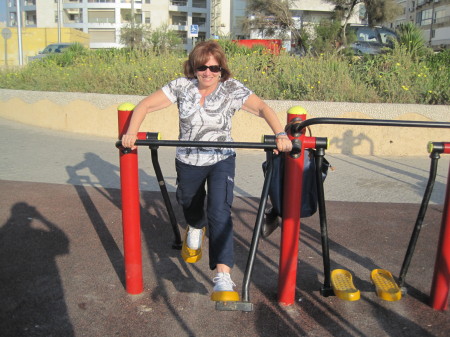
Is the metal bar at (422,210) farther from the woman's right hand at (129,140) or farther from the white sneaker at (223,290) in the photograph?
the woman's right hand at (129,140)

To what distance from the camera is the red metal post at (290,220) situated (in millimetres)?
3045

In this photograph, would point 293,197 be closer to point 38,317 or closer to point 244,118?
point 38,317

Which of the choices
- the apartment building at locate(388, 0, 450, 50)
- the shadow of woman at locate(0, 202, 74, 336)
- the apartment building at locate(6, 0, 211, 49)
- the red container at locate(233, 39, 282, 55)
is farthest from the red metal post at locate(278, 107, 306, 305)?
the apartment building at locate(6, 0, 211, 49)

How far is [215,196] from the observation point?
3.26 meters

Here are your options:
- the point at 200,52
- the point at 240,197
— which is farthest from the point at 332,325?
the point at 240,197

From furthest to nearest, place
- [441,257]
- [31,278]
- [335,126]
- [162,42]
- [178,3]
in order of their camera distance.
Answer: [178,3], [162,42], [335,126], [31,278], [441,257]

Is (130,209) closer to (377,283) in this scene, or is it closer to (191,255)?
(191,255)

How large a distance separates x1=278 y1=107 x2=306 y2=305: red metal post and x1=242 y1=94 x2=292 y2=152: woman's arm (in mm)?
92

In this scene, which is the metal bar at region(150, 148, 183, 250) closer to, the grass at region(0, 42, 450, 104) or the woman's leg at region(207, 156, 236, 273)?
the woman's leg at region(207, 156, 236, 273)

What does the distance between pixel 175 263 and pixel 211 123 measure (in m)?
1.21

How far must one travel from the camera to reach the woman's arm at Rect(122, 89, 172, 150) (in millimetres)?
2971

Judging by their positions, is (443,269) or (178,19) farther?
(178,19)

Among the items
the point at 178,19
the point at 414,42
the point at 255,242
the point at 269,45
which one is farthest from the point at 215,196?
the point at 178,19

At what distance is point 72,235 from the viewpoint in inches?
174
